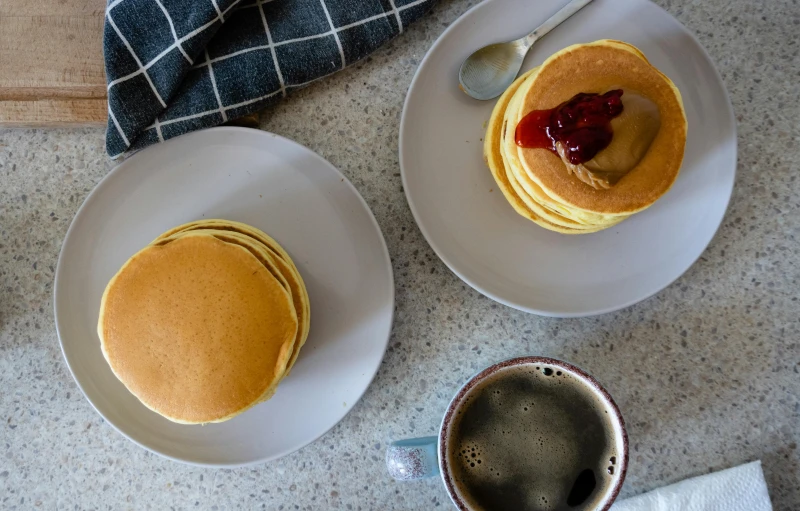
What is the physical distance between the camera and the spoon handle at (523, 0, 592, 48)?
3.67ft

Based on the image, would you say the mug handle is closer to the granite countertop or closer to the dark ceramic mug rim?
the dark ceramic mug rim

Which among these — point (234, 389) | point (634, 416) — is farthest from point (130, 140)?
point (634, 416)

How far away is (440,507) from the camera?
4.00ft

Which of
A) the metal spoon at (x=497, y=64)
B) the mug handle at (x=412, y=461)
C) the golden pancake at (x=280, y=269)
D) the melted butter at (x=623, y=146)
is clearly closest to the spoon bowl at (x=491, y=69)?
the metal spoon at (x=497, y=64)

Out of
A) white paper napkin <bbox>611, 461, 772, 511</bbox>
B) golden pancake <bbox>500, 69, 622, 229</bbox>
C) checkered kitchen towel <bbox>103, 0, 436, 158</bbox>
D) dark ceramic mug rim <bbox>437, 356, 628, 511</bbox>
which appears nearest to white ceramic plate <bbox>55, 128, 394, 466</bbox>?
checkered kitchen towel <bbox>103, 0, 436, 158</bbox>

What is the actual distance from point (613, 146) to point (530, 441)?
57 centimetres

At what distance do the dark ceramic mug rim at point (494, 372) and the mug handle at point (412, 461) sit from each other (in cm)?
3

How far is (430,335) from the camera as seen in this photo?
1208 millimetres

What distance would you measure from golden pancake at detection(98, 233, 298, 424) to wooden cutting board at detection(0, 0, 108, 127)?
0.40m

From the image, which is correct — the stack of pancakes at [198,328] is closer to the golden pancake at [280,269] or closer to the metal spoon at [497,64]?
the golden pancake at [280,269]

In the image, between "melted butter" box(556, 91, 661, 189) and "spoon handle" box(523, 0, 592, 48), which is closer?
"melted butter" box(556, 91, 661, 189)

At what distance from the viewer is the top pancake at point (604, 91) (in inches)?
38.7

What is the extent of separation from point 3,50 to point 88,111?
0.21 m

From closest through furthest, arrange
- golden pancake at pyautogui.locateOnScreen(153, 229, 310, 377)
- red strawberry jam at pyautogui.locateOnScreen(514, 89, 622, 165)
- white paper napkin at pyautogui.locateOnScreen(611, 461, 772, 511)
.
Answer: red strawberry jam at pyautogui.locateOnScreen(514, 89, 622, 165)
golden pancake at pyautogui.locateOnScreen(153, 229, 310, 377)
white paper napkin at pyautogui.locateOnScreen(611, 461, 772, 511)
